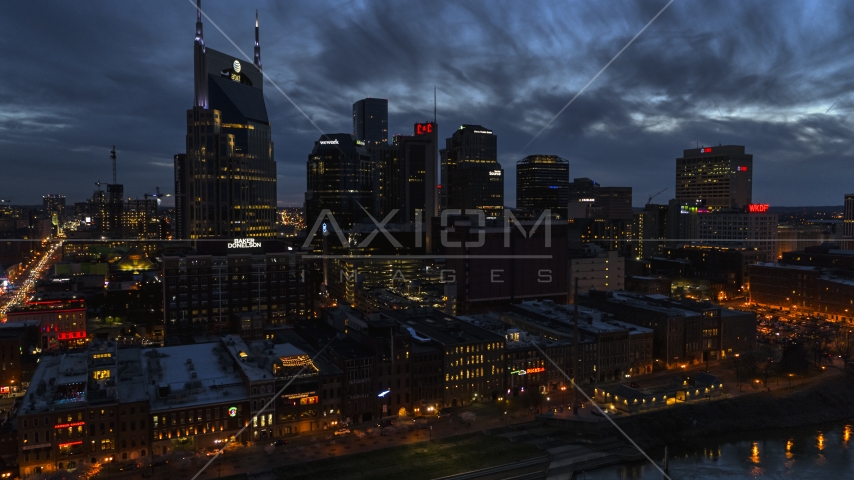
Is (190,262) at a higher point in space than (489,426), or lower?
higher

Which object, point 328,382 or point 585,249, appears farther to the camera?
point 585,249

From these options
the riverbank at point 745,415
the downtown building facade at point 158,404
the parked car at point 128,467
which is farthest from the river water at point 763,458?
the parked car at point 128,467

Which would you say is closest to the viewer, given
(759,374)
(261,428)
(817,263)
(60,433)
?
(60,433)

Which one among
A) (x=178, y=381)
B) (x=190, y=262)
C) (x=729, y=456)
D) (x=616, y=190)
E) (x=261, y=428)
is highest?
(x=616, y=190)

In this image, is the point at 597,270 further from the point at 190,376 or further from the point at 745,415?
the point at 190,376

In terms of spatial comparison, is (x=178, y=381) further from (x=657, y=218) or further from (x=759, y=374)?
(x=657, y=218)

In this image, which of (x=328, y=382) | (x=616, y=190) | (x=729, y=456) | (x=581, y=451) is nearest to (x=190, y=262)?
(x=328, y=382)
